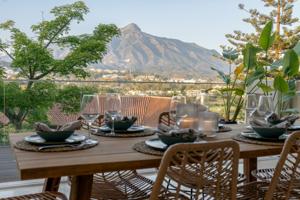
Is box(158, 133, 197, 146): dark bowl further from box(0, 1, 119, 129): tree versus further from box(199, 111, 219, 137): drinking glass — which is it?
box(0, 1, 119, 129): tree

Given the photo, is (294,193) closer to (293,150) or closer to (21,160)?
(293,150)

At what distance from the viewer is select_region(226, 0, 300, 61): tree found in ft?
33.4

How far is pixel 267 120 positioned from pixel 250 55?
1.07 m

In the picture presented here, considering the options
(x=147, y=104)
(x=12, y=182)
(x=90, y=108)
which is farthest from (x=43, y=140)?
(x=147, y=104)

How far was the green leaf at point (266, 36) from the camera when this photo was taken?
3.04 m

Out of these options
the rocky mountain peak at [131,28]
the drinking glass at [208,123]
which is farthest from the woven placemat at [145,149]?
the rocky mountain peak at [131,28]

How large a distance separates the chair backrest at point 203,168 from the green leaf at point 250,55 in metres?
1.85

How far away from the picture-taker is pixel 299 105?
5387 mm

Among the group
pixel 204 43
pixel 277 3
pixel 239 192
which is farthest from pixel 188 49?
pixel 239 192

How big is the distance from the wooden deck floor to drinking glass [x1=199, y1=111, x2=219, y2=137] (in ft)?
6.29

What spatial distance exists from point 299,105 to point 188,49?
404cm

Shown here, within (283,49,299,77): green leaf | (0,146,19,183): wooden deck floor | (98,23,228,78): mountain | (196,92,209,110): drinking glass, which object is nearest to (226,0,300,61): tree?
(98,23,228,78): mountain

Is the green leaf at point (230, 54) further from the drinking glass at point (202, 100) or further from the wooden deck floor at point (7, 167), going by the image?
the wooden deck floor at point (7, 167)

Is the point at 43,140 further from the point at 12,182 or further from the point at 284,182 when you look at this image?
the point at 12,182
